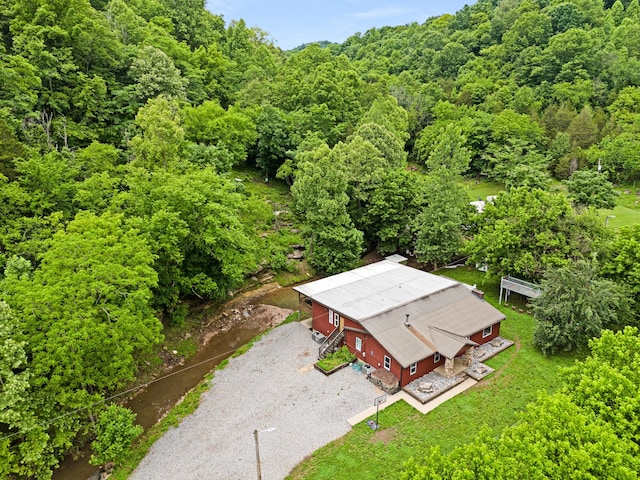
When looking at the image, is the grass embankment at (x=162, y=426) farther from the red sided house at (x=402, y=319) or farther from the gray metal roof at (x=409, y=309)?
the gray metal roof at (x=409, y=309)

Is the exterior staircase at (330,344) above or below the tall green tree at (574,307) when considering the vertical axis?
below

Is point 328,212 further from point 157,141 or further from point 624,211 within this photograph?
point 624,211

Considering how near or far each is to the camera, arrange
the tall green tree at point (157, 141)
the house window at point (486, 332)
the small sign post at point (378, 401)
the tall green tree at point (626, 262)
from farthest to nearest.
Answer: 1. the tall green tree at point (157, 141)
2. the house window at point (486, 332)
3. the tall green tree at point (626, 262)
4. the small sign post at point (378, 401)

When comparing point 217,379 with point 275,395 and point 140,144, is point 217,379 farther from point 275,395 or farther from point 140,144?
point 140,144

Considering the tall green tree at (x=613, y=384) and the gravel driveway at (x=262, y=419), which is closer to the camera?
the tall green tree at (x=613, y=384)

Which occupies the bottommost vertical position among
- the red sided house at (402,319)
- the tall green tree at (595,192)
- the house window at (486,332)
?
the house window at (486,332)

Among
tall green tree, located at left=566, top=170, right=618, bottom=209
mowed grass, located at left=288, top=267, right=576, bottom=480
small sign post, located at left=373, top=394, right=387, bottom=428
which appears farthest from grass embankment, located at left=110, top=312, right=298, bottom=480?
tall green tree, located at left=566, top=170, right=618, bottom=209

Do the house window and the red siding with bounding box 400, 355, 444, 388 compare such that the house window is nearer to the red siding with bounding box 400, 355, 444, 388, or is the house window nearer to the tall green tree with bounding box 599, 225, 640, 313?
the red siding with bounding box 400, 355, 444, 388

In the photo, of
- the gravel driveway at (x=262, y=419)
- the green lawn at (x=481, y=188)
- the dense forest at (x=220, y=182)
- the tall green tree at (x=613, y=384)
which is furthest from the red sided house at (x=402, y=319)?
the green lawn at (x=481, y=188)
